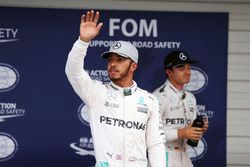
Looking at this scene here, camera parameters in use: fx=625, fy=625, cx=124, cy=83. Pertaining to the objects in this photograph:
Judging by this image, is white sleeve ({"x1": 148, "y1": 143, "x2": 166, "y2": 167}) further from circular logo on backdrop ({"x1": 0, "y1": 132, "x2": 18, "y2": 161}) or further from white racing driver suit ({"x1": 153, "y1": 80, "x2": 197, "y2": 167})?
circular logo on backdrop ({"x1": 0, "y1": 132, "x2": 18, "y2": 161})

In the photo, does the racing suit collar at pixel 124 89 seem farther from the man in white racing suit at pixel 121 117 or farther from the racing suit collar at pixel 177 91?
the racing suit collar at pixel 177 91

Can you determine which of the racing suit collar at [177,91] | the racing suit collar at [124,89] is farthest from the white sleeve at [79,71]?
the racing suit collar at [177,91]

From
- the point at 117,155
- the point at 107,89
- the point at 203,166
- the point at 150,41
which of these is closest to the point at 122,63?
the point at 107,89

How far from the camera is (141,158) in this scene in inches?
188

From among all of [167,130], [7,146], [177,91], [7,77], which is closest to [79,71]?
[167,130]

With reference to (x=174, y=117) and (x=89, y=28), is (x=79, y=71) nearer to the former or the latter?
(x=89, y=28)

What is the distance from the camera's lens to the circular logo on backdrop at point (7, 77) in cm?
645

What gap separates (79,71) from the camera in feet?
14.7

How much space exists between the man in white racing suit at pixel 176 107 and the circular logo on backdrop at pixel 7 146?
5.37 feet

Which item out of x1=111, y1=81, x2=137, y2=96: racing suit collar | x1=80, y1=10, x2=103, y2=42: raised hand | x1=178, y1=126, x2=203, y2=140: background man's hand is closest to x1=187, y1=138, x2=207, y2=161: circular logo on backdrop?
x1=178, y1=126, x2=203, y2=140: background man's hand

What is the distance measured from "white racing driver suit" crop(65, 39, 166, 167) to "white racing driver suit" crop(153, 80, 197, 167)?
92cm

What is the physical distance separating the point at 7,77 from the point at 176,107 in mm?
1818

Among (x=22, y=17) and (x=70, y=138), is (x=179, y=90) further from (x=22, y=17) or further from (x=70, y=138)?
(x=22, y=17)

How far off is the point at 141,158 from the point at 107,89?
0.59 meters
